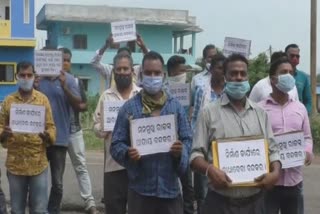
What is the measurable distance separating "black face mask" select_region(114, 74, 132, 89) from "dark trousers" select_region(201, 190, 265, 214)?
6.93 ft

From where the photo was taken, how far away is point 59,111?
8.32m

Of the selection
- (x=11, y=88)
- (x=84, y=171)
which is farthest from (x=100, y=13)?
(x=84, y=171)

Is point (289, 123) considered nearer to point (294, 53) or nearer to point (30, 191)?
point (294, 53)

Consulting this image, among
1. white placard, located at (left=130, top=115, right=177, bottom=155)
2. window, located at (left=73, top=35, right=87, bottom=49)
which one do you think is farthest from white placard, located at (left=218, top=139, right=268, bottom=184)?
window, located at (left=73, top=35, right=87, bottom=49)

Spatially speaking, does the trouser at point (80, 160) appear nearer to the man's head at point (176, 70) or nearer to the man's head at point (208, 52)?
the man's head at point (176, 70)

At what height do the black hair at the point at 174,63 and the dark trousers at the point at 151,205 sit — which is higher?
the black hair at the point at 174,63

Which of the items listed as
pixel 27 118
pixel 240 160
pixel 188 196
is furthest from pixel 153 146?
pixel 188 196

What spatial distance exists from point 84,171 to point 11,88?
102ft

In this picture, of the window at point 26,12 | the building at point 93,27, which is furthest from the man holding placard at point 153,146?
the building at point 93,27

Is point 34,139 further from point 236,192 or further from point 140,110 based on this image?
point 236,192

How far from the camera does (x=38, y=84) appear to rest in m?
8.26

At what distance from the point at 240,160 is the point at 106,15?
153ft

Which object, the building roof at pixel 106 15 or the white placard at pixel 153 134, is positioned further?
the building roof at pixel 106 15

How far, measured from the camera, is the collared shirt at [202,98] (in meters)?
8.23
